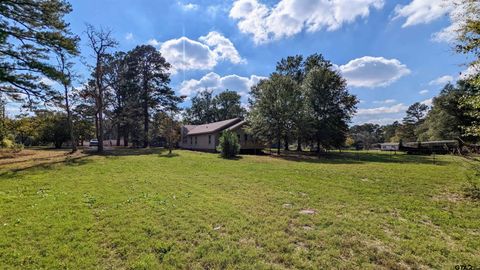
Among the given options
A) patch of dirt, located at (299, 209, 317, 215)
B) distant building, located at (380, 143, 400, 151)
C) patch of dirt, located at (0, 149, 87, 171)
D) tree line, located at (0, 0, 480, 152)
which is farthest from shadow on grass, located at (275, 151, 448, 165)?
distant building, located at (380, 143, 400, 151)

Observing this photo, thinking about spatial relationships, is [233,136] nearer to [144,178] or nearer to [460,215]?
[144,178]

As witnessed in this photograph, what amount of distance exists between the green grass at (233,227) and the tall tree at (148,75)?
96.0 feet

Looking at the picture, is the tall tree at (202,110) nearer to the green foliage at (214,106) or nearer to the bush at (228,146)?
the green foliage at (214,106)

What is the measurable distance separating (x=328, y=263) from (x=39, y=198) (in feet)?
27.2

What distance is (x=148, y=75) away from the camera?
124 feet

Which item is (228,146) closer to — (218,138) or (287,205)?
(218,138)

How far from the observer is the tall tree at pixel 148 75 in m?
37.8

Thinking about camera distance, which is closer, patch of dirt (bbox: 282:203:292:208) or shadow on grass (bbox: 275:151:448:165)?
patch of dirt (bbox: 282:203:292:208)

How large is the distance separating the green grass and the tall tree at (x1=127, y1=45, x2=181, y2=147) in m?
29.2

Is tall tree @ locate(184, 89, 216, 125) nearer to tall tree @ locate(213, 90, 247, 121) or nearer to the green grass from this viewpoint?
tall tree @ locate(213, 90, 247, 121)

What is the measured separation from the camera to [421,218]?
6301 millimetres

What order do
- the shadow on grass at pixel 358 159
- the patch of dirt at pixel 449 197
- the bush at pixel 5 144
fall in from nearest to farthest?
the patch of dirt at pixel 449 197 < the shadow on grass at pixel 358 159 < the bush at pixel 5 144

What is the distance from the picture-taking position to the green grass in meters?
4.12

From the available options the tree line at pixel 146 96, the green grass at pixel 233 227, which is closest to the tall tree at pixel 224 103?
the tree line at pixel 146 96
